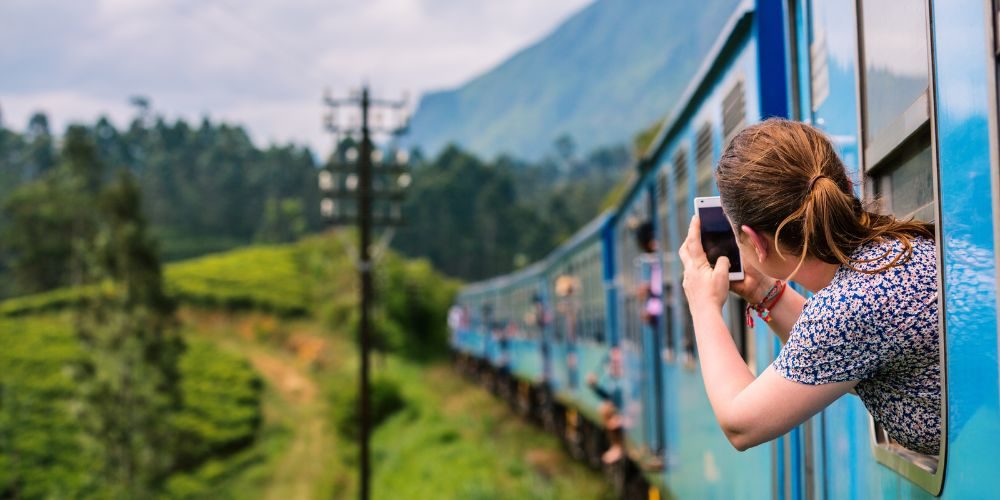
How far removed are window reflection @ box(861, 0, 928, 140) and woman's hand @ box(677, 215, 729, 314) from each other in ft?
1.25

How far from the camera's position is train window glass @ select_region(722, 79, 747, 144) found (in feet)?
11.7

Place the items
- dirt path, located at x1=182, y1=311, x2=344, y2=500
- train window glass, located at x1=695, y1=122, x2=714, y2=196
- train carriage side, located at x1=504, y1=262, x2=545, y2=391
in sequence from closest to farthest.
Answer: train window glass, located at x1=695, y1=122, x2=714, y2=196, train carriage side, located at x1=504, y1=262, x2=545, y2=391, dirt path, located at x1=182, y1=311, x2=344, y2=500

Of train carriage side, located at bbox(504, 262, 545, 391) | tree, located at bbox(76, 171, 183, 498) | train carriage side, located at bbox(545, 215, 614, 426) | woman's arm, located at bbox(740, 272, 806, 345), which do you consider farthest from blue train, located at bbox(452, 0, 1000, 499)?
tree, located at bbox(76, 171, 183, 498)

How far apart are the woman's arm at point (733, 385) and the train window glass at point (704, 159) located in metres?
2.26

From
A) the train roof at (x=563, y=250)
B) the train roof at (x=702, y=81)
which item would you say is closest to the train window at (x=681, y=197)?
the train roof at (x=702, y=81)

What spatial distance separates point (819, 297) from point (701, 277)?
0.84ft

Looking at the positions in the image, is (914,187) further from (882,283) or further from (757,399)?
(757,399)

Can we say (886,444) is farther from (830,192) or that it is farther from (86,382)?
(86,382)

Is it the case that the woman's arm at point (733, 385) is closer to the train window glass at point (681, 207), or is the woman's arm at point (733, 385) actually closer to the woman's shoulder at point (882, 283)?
the woman's shoulder at point (882, 283)

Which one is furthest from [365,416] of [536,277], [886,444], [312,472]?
[886,444]

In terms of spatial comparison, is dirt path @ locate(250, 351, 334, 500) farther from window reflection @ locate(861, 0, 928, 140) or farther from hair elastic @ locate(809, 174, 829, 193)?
hair elastic @ locate(809, 174, 829, 193)

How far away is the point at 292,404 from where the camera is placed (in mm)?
38312

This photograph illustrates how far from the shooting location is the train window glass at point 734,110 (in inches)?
140

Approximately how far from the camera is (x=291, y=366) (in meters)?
44.5
